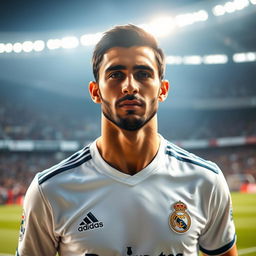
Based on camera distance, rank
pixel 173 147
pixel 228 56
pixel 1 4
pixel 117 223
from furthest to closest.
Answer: pixel 228 56 < pixel 1 4 < pixel 173 147 < pixel 117 223

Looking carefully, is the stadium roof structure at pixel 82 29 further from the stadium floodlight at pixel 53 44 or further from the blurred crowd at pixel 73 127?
the blurred crowd at pixel 73 127

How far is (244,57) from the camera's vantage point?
32281 millimetres

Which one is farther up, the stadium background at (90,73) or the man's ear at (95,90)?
the stadium background at (90,73)

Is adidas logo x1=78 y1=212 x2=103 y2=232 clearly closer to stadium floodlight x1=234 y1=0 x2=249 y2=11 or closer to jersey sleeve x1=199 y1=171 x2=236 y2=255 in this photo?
jersey sleeve x1=199 y1=171 x2=236 y2=255

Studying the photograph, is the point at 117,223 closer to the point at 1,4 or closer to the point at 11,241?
the point at 11,241

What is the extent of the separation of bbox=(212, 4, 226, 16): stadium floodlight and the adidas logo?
22.3 meters

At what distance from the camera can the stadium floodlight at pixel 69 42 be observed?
26.1m

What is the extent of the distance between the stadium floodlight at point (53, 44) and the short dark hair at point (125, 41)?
2503cm

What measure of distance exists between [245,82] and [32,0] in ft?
63.0

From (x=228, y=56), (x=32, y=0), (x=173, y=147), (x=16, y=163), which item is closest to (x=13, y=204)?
(x=16, y=163)

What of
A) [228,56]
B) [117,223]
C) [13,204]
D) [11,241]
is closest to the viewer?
[117,223]

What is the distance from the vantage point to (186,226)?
6.84 feet

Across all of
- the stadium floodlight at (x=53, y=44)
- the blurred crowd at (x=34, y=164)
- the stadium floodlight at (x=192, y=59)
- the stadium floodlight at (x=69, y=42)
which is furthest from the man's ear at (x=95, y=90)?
the stadium floodlight at (x=192, y=59)

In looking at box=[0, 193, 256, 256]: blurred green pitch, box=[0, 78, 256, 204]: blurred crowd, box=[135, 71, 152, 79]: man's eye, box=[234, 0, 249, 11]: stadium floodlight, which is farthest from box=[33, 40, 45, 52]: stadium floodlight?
box=[135, 71, 152, 79]: man's eye
